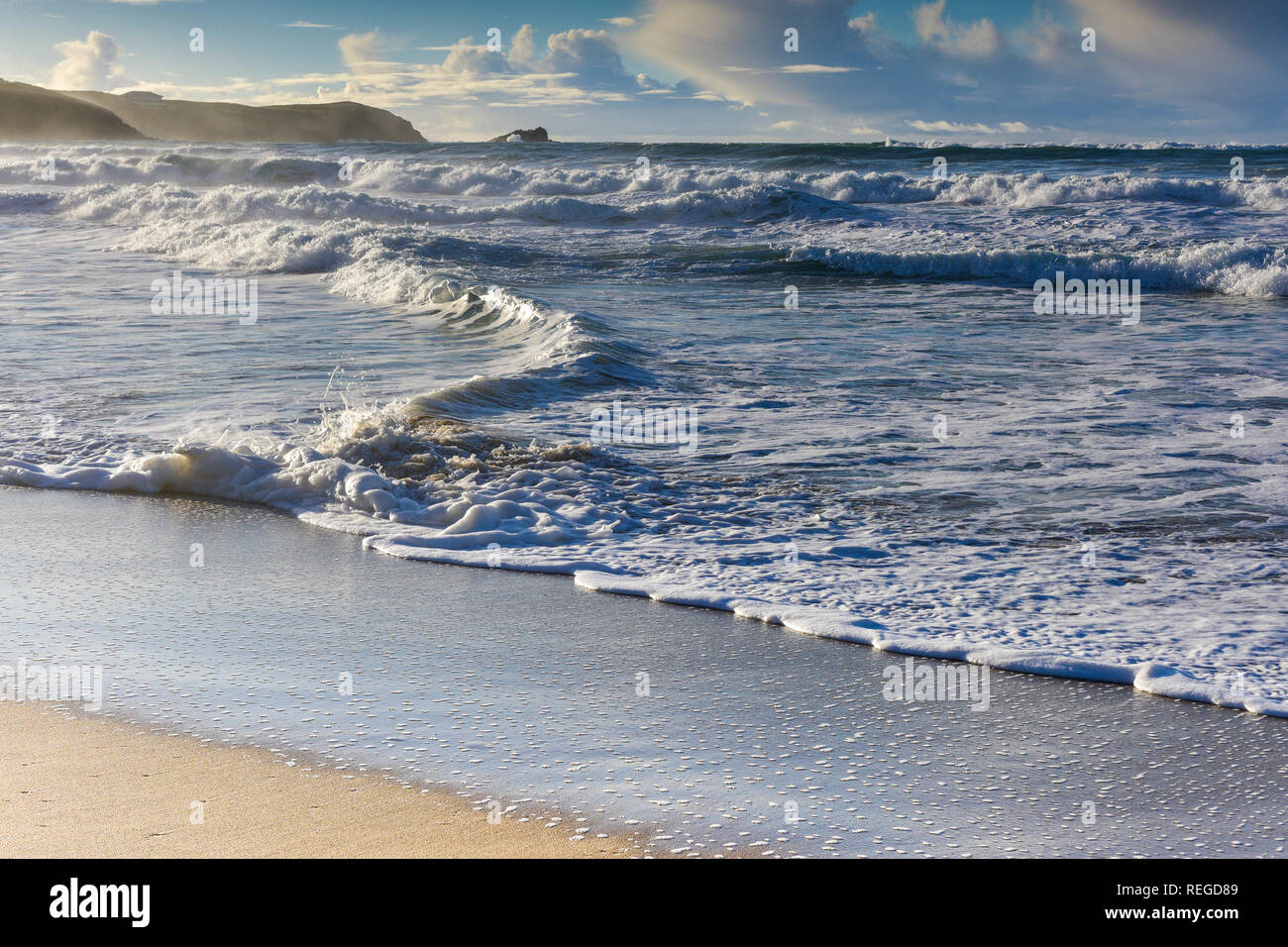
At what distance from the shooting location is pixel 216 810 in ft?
9.14

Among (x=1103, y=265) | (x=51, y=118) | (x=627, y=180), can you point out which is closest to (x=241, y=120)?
(x=51, y=118)

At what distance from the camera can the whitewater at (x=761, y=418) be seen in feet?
15.5

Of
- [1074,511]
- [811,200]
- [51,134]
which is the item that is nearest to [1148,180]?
[811,200]

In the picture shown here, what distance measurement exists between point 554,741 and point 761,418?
495cm

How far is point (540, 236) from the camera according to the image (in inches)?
943

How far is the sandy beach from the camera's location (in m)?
2.72

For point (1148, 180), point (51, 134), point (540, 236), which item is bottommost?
point (540, 236)

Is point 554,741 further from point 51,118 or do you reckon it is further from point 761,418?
point 51,118

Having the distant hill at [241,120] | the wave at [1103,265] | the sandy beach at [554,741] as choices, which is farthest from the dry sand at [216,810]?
the distant hill at [241,120]

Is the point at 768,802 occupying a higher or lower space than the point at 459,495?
lower

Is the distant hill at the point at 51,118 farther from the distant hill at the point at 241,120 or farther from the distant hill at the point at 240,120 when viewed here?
the distant hill at the point at 241,120

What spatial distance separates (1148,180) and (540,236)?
47.3 feet

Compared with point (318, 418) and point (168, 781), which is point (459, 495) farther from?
point (168, 781)

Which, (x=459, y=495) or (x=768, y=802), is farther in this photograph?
(x=459, y=495)
